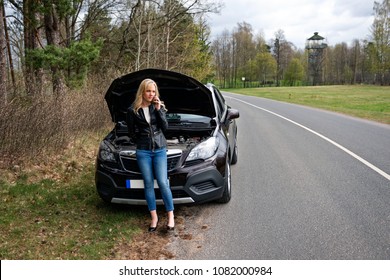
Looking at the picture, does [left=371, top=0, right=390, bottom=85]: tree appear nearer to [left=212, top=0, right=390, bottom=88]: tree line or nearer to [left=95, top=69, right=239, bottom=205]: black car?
[left=212, top=0, right=390, bottom=88]: tree line

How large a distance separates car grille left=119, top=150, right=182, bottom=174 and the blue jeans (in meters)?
0.25

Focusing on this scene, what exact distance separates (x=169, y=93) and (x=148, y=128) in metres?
1.81

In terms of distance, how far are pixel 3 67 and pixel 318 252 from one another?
25.3 ft

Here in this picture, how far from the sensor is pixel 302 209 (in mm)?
4855

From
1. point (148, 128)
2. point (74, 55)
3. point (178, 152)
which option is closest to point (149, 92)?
point (148, 128)

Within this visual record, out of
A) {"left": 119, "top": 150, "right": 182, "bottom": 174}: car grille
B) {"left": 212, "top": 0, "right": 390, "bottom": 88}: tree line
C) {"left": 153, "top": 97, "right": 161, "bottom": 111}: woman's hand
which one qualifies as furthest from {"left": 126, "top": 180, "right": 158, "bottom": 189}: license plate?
{"left": 212, "top": 0, "right": 390, "bottom": 88}: tree line

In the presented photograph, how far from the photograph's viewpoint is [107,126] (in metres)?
11.2

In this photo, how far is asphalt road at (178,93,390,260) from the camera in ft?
12.2

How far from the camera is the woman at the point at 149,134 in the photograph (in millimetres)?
4113

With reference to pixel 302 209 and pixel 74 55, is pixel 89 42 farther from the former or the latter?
pixel 302 209

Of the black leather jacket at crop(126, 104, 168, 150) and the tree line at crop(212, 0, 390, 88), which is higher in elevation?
the tree line at crop(212, 0, 390, 88)

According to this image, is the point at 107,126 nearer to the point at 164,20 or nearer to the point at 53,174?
the point at 53,174

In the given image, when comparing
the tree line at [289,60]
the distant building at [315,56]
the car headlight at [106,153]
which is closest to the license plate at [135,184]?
the car headlight at [106,153]
